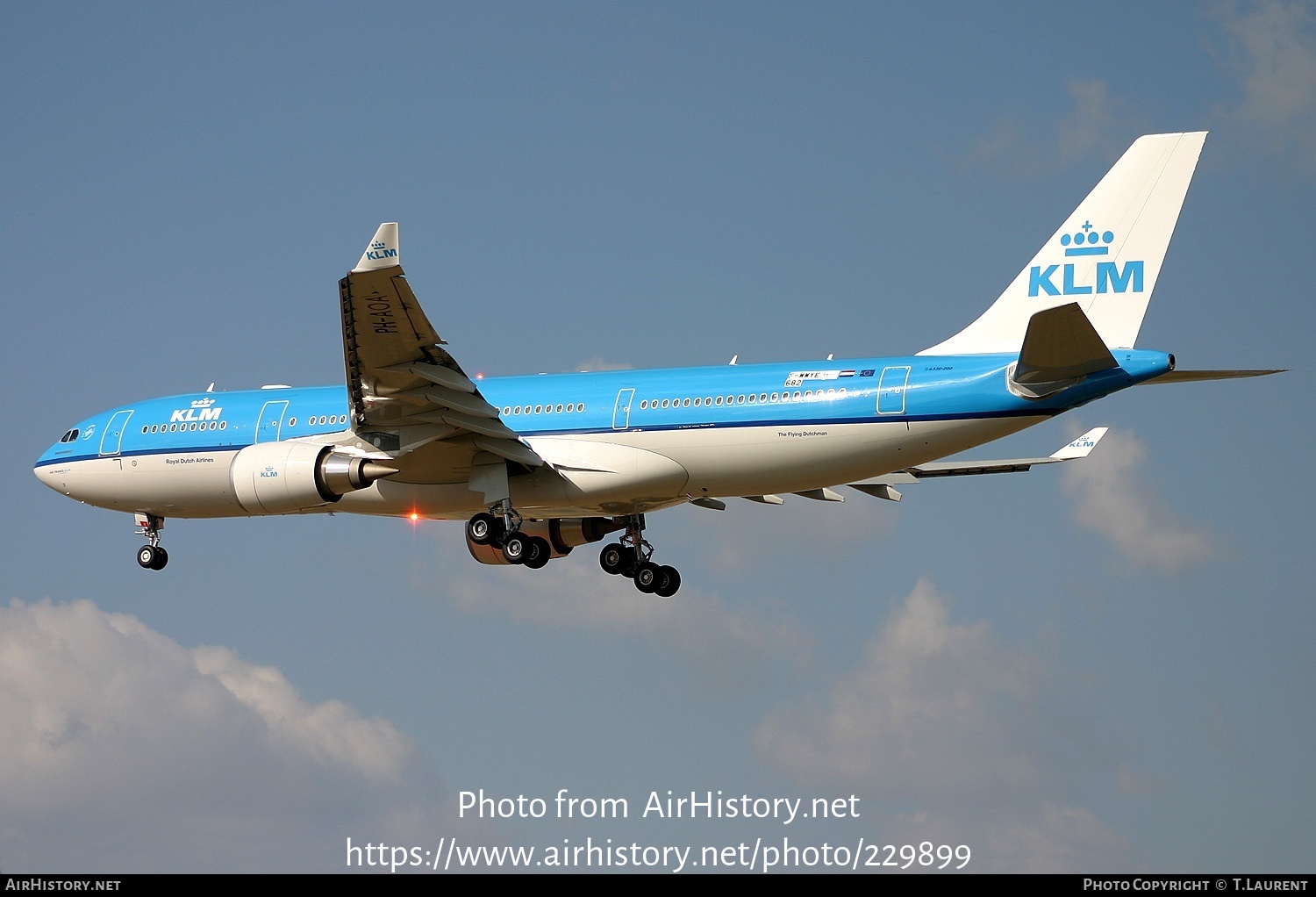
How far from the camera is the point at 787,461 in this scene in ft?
96.0

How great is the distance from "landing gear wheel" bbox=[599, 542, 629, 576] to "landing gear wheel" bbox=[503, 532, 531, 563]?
3577mm

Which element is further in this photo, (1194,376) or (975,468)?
(975,468)

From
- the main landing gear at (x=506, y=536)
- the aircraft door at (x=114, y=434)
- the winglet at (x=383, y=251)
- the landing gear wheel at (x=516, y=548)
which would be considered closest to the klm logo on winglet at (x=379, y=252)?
the winglet at (x=383, y=251)

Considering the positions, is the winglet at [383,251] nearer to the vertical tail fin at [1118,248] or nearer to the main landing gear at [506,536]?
the main landing gear at [506,536]

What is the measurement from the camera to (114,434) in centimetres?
3494

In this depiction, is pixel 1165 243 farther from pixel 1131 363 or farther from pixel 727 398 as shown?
pixel 727 398

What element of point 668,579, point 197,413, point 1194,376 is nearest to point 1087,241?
point 1194,376

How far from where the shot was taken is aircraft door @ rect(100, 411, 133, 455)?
34750mm

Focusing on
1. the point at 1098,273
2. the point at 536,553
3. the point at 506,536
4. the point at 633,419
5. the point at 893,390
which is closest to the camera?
the point at 893,390

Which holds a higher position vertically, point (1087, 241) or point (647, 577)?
point (1087, 241)

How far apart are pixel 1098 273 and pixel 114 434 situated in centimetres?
1998

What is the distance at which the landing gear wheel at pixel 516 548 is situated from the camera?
31641 millimetres

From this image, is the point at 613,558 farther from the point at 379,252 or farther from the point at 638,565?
the point at 379,252
